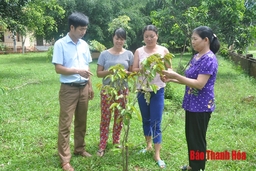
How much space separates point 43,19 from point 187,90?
10420 mm

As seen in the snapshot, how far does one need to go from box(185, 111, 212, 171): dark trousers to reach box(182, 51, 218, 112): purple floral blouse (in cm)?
7

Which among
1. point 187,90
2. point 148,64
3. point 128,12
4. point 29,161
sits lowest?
point 29,161

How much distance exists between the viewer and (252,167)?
3271mm

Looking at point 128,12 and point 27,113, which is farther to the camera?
point 128,12

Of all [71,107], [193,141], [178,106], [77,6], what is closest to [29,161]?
[71,107]

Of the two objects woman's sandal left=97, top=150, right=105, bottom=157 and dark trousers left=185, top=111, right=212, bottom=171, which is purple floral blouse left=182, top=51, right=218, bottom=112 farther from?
woman's sandal left=97, top=150, right=105, bottom=157

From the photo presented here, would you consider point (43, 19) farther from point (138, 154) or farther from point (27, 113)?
point (138, 154)

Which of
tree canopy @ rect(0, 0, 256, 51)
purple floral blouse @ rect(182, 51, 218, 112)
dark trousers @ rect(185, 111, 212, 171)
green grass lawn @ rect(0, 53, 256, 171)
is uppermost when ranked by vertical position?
tree canopy @ rect(0, 0, 256, 51)

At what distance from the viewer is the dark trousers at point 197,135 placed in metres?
2.77

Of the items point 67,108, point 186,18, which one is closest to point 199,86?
point 67,108

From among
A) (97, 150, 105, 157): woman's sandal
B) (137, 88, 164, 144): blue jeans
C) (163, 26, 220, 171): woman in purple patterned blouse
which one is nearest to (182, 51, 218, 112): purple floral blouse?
(163, 26, 220, 171): woman in purple patterned blouse

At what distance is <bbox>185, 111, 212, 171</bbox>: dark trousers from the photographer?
2.77 metres

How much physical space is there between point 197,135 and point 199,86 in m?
0.52

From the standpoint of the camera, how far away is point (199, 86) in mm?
2605
